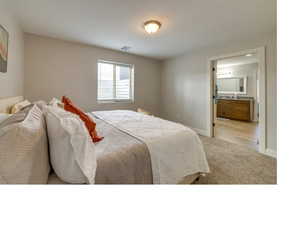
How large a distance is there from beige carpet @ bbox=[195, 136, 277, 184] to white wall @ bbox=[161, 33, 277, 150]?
490mm

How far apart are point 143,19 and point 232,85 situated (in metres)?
5.95

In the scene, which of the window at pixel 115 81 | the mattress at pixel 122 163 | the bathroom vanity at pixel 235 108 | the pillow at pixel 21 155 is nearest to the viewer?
the pillow at pixel 21 155

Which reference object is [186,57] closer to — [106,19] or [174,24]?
[174,24]

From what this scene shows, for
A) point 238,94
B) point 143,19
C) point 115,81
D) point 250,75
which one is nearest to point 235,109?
point 238,94

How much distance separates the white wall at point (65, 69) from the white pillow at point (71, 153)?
2694 millimetres

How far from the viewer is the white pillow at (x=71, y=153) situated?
0.73 metres

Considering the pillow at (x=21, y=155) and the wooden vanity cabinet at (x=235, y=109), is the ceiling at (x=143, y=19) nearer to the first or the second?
the pillow at (x=21, y=155)

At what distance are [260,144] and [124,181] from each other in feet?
9.45

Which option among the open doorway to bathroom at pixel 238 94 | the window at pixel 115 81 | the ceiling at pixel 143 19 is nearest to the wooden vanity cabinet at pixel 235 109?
the open doorway to bathroom at pixel 238 94

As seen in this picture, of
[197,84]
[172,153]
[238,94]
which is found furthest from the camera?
[238,94]

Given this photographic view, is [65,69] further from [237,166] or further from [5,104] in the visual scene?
[237,166]

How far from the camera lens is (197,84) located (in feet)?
12.3

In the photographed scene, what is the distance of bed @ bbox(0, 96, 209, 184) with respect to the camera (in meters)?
0.93
